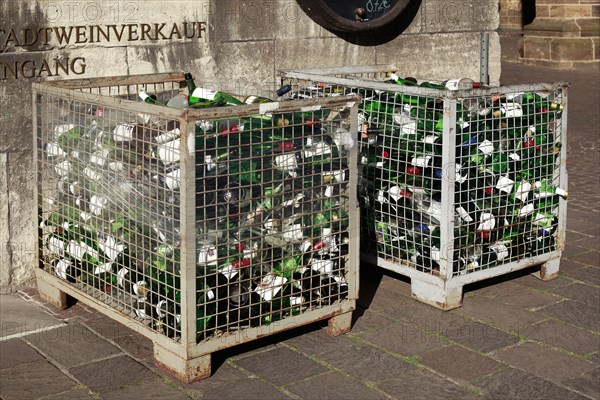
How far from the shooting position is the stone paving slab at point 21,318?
519 centimetres

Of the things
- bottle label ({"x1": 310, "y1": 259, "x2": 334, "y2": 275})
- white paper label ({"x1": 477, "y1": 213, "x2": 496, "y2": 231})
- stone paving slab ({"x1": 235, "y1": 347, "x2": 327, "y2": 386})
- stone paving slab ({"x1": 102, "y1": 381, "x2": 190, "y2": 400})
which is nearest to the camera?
stone paving slab ({"x1": 102, "y1": 381, "x2": 190, "y2": 400})

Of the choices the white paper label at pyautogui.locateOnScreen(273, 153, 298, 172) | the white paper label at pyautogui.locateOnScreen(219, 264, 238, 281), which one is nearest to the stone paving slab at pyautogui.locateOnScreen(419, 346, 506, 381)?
the white paper label at pyautogui.locateOnScreen(219, 264, 238, 281)

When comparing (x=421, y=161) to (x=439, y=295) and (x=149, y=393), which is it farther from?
(x=149, y=393)

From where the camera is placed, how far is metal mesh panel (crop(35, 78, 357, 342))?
443 centimetres

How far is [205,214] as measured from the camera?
4.43 m

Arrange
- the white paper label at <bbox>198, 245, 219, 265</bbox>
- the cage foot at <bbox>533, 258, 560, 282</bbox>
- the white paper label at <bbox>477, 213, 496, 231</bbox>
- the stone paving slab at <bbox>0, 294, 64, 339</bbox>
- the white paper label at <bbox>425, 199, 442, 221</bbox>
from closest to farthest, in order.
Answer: the white paper label at <bbox>198, 245, 219, 265</bbox>, the stone paving slab at <bbox>0, 294, 64, 339</bbox>, the white paper label at <bbox>425, 199, 442, 221</bbox>, the white paper label at <bbox>477, 213, 496, 231</bbox>, the cage foot at <bbox>533, 258, 560, 282</bbox>

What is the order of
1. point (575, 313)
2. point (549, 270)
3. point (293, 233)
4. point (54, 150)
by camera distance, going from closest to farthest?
1. point (293, 233)
2. point (54, 150)
3. point (575, 313)
4. point (549, 270)

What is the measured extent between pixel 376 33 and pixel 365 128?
1.64m

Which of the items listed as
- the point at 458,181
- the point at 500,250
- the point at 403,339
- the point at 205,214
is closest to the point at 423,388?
the point at 403,339

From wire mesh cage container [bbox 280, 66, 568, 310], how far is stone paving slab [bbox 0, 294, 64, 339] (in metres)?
1.90

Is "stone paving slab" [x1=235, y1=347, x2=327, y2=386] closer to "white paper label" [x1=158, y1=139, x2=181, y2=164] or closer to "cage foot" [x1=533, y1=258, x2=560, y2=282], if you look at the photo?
"white paper label" [x1=158, y1=139, x2=181, y2=164]

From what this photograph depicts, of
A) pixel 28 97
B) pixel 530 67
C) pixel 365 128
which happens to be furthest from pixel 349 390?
pixel 530 67

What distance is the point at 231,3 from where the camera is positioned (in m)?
6.43

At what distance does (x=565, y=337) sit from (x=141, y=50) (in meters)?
3.02
